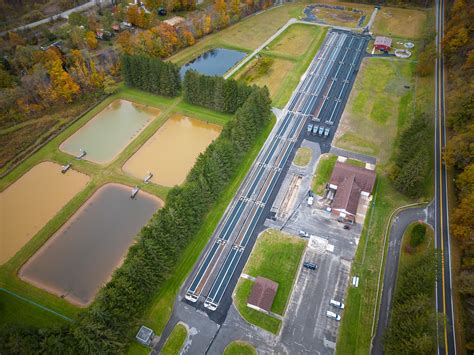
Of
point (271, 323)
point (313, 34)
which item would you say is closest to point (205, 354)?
point (271, 323)

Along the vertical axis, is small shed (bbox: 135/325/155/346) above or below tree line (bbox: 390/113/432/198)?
below

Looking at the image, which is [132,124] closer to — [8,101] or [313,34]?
[8,101]

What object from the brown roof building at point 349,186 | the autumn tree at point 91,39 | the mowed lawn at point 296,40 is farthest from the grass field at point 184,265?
the autumn tree at point 91,39

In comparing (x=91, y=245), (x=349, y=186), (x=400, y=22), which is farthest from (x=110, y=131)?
(x=400, y=22)

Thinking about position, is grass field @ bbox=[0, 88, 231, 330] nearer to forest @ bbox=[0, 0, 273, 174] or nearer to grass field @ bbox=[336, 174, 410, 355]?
forest @ bbox=[0, 0, 273, 174]

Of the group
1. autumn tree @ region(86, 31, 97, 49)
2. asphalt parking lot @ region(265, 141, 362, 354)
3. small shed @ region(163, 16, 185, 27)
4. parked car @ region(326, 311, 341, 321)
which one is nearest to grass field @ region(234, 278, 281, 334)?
asphalt parking lot @ region(265, 141, 362, 354)

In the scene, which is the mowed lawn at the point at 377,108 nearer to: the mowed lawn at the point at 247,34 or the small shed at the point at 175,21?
the mowed lawn at the point at 247,34
